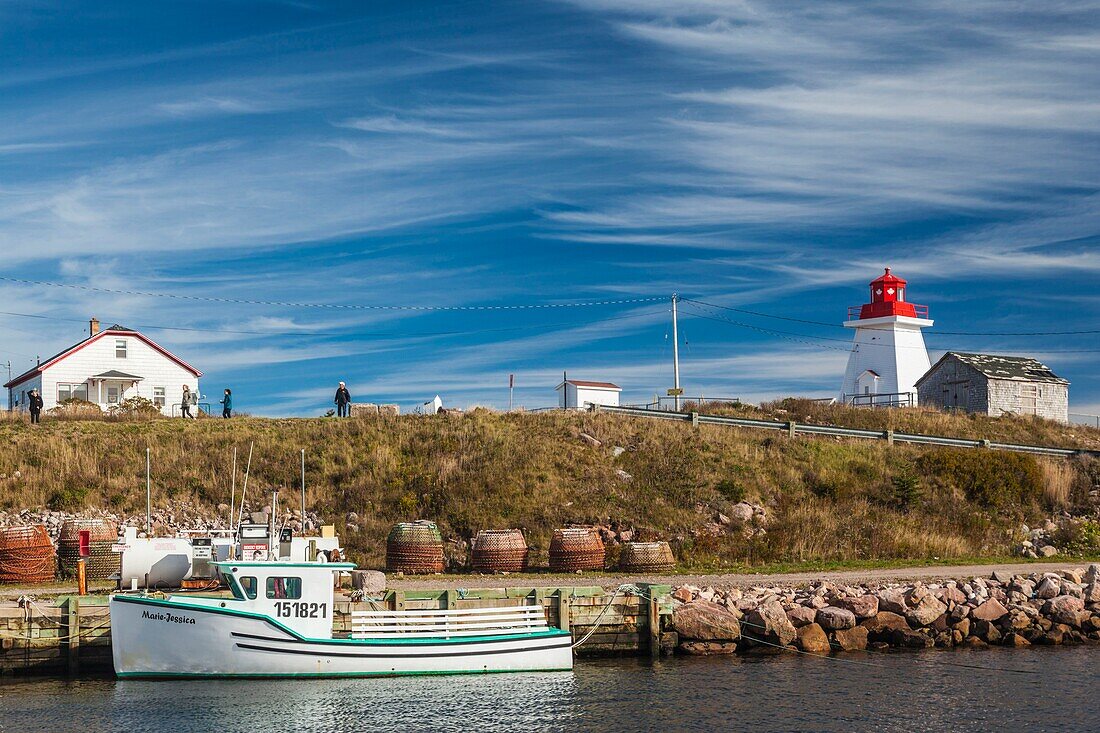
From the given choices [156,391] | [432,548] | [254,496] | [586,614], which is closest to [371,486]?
[254,496]

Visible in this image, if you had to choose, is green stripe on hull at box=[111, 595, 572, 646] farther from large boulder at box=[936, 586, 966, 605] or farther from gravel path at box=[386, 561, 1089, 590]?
large boulder at box=[936, 586, 966, 605]

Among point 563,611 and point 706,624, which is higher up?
point 563,611

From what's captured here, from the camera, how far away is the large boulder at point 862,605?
29.7 meters

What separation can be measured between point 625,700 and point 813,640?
23.1 feet

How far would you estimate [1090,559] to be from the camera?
41375 mm

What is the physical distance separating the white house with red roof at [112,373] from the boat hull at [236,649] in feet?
154

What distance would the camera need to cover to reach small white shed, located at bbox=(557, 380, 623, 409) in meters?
71.8

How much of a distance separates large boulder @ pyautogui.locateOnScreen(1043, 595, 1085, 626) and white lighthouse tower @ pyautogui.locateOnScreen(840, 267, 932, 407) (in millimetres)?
47425

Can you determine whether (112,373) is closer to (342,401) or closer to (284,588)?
(342,401)

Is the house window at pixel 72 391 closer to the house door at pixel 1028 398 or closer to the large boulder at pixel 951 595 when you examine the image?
the large boulder at pixel 951 595

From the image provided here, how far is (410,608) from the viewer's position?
28.5 m

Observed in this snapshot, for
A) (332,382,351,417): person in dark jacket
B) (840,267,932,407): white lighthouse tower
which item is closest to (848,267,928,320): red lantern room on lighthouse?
(840,267,932,407): white lighthouse tower

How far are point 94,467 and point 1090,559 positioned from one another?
122ft

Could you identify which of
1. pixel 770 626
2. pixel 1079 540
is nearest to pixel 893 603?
pixel 770 626
